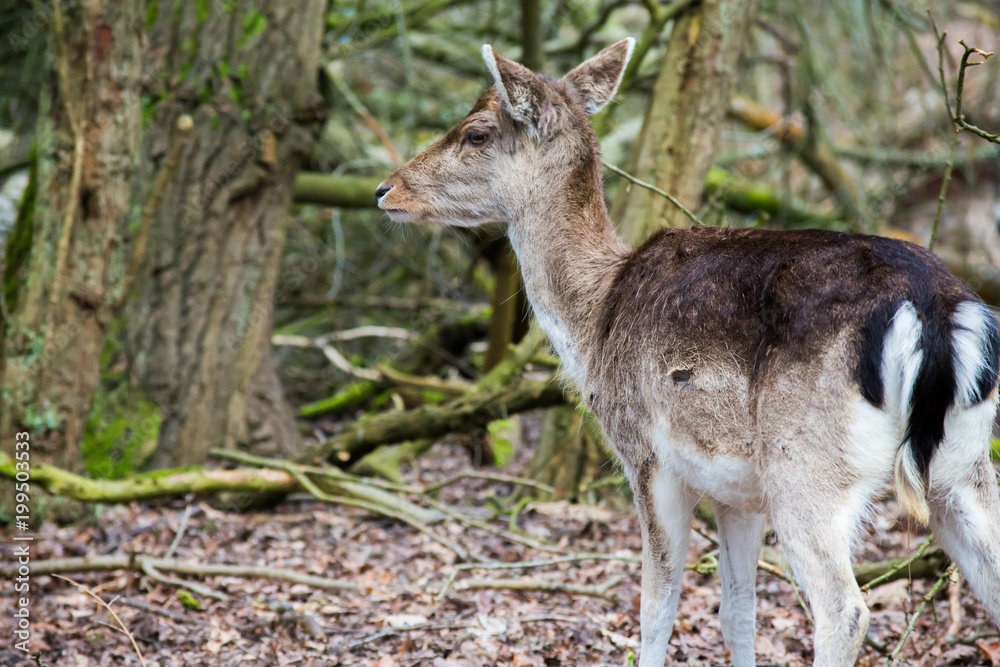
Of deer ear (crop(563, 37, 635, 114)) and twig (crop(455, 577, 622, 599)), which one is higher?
deer ear (crop(563, 37, 635, 114))

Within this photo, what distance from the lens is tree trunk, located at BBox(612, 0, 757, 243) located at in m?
6.29

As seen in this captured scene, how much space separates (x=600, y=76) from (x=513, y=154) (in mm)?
646

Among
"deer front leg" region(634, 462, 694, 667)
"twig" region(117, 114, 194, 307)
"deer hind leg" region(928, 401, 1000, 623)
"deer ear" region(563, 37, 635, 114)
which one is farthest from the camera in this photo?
"twig" region(117, 114, 194, 307)

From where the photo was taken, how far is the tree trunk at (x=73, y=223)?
5.45m

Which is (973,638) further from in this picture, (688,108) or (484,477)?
(688,108)

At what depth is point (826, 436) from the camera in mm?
3084

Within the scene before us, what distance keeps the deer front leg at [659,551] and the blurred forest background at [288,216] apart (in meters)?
1.49

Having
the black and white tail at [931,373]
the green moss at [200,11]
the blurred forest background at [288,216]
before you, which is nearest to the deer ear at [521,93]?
the blurred forest background at [288,216]

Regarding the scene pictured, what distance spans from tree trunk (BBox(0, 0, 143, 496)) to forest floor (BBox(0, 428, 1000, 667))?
0.90 metres

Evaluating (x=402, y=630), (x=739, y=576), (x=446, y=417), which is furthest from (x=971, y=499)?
(x=446, y=417)

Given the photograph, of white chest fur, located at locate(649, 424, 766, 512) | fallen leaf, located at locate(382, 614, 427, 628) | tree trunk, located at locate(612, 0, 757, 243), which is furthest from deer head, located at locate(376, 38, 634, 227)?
fallen leaf, located at locate(382, 614, 427, 628)

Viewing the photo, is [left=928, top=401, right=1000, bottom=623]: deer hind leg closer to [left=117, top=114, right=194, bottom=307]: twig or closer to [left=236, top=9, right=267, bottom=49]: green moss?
[left=117, top=114, right=194, bottom=307]: twig

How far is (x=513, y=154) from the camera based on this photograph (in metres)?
4.46

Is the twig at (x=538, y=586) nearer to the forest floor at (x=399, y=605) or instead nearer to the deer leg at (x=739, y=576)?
the forest floor at (x=399, y=605)
